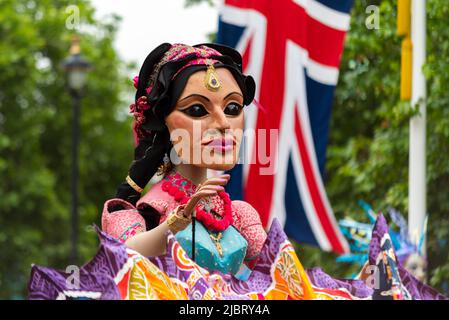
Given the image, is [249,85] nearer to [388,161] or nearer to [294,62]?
[294,62]

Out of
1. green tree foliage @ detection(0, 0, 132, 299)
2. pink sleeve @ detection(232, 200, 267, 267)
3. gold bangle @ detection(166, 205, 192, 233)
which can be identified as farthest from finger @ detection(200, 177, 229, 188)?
green tree foliage @ detection(0, 0, 132, 299)

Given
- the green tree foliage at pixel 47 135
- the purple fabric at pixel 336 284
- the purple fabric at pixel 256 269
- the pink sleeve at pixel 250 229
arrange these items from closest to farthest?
the purple fabric at pixel 256 269
the purple fabric at pixel 336 284
the pink sleeve at pixel 250 229
the green tree foliage at pixel 47 135

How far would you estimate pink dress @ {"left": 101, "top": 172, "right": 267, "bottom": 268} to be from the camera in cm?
480

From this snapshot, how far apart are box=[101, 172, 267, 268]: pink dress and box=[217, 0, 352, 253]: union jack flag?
4.84 metres

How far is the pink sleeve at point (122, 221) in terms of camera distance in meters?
4.75

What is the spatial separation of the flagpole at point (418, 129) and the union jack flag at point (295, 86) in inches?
34.8

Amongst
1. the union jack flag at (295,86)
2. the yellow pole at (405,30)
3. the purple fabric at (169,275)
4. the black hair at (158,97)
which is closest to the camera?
the purple fabric at (169,275)

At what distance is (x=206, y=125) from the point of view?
4.78m

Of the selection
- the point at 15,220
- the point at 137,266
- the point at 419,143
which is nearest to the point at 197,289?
the point at 137,266

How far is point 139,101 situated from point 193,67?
30 centimetres

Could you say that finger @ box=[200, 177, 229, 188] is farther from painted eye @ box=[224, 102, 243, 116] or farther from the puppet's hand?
painted eye @ box=[224, 102, 243, 116]

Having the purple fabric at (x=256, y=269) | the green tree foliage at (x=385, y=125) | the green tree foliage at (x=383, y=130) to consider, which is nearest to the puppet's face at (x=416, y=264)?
the purple fabric at (x=256, y=269)

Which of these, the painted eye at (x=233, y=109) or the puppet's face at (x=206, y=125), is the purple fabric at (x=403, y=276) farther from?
the painted eye at (x=233, y=109)

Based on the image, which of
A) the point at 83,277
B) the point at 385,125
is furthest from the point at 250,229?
the point at 385,125
